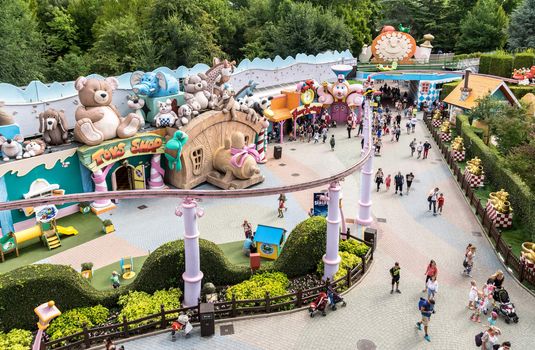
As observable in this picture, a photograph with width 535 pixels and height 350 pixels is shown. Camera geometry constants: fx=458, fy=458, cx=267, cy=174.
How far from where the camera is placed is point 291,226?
2052 cm

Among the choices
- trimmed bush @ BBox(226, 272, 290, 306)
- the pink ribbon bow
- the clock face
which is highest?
the clock face

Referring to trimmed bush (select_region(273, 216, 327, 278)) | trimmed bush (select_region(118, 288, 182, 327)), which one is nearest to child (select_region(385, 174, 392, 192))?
trimmed bush (select_region(273, 216, 327, 278))

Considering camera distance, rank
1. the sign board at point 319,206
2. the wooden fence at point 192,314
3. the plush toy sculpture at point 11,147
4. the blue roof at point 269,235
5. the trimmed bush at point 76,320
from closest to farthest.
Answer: the wooden fence at point 192,314 → the trimmed bush at point 76,320 → the blue roof at point 269,235 → the plush toy sculpture at point 11,147 → the sign board at point 319,206

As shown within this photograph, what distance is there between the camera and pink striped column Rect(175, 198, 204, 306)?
1323 centimetres

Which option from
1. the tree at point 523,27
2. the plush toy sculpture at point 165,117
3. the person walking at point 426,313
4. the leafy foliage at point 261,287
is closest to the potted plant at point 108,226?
the plush toy sculpture at point 165,117

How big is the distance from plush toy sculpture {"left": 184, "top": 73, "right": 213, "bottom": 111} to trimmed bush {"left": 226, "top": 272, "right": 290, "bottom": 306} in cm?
1141

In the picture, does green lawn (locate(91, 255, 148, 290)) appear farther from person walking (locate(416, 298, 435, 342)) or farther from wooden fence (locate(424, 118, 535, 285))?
wooden fence (locate(424, 118, 535, 285))

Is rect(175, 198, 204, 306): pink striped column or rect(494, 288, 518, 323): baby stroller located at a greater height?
rect(175, 198, 204, 306): pink striped column

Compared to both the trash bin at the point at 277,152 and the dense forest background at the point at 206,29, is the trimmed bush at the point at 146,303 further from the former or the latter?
the dense forest background at the point at 206,29

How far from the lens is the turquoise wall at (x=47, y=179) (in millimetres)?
19016

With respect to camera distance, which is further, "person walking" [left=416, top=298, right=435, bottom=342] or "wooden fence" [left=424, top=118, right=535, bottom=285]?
"wooden fence" [left=424, top=118, right=535, bottom=285]

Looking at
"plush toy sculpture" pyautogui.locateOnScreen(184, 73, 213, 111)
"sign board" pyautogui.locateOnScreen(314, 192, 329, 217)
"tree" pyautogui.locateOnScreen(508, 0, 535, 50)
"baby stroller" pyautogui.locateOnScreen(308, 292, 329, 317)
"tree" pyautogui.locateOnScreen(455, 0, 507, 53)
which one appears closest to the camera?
"baby stroller" pyautogui.locateOnScreen(308, 292, 329, 317)

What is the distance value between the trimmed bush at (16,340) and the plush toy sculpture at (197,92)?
45.6ft

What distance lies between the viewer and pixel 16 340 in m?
12.1
